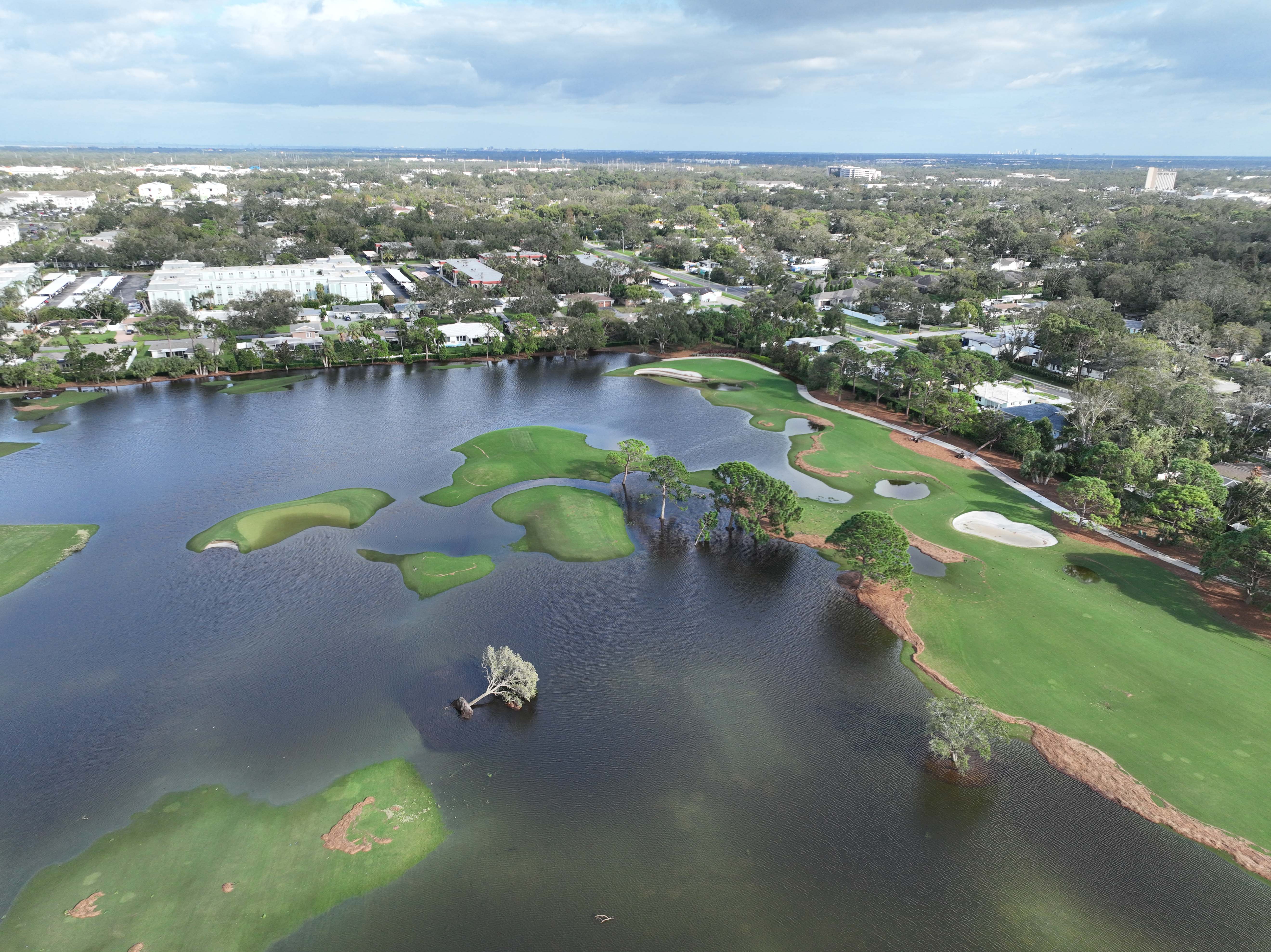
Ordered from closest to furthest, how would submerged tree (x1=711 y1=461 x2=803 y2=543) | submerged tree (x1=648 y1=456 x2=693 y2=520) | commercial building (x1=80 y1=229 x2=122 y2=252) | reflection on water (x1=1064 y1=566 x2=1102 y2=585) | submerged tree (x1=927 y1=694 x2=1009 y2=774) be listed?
submerged tree (x1=927 y1=694 x2=1009 y2=774), reflection on water (x1=1064 y1=566 x2=1102 y2=585), submerged tree (x1=711 y1=461 x2=803 y2=543), submerged tree (x1=648 y1=456 x2=693 y2=520), commercial building (x1=80 y1=229 x2=122 y2=252)

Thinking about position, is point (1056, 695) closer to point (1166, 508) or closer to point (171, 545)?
point (1166, 508)

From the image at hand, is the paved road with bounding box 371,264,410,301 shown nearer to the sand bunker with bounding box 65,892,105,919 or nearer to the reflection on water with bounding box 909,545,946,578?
the reflection on water with bounding box 909,545,946,578

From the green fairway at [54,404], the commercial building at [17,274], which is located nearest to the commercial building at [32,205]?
the commercial building at [17,274]

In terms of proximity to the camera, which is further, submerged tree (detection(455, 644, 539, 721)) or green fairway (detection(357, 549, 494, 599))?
green fairway (detection(357, 549, 494, 599))

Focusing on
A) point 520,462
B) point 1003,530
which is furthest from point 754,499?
point 520,462

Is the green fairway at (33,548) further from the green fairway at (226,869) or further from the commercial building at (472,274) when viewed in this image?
the commercial building at (472,274)

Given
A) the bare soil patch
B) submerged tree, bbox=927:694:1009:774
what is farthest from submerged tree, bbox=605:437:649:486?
submerged tree, bbox=927:694:1009:774

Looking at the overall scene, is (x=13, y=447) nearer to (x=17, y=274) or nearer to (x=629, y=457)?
(x=629, y=457)

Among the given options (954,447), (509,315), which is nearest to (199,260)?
(509,315)
